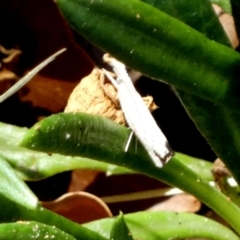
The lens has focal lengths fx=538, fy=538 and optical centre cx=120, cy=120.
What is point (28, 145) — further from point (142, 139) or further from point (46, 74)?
point (46, 74)

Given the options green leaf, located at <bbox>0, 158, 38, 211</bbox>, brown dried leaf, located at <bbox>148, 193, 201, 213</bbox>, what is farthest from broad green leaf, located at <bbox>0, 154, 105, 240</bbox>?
brown dried leaf, located at <bbox>148, 193, 201, 213</bbox>

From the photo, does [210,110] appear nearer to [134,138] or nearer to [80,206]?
[134,138]

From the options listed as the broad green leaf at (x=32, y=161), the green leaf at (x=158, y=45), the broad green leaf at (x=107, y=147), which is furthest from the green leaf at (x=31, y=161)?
the green leaf at (x=158, y=45)

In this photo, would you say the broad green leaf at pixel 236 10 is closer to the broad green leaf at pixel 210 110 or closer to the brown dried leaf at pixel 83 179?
the broad green leaf at pixel 210 110

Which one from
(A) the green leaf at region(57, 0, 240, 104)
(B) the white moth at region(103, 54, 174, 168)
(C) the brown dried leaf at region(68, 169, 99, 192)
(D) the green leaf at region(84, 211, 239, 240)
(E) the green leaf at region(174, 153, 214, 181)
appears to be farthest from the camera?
(C) the brown dried leaf at region(68, 169, 99, 192)

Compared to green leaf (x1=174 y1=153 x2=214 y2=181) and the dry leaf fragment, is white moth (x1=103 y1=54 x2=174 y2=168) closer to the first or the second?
the dry leaf fragment

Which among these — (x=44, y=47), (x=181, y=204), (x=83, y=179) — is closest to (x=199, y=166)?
(x=181, y=204)
